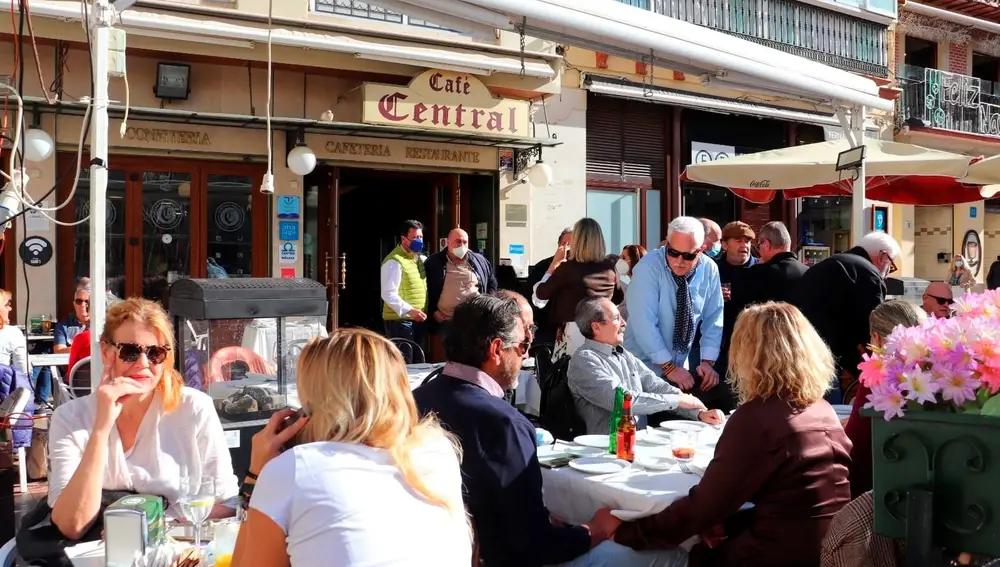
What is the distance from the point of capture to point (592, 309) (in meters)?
4.83

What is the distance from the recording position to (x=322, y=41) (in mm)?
10094

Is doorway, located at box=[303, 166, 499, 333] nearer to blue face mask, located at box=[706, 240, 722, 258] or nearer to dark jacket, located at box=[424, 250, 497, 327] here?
dark jacket, located at box=[424, 250, 497, 327]

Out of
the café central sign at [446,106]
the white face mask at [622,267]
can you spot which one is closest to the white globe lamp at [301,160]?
the café central sign at [446,106]

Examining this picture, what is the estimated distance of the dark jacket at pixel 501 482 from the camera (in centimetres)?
302

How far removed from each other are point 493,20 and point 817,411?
2.97 metres

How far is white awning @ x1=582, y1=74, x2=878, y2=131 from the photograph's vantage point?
12.8 m

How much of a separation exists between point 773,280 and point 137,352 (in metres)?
4.61

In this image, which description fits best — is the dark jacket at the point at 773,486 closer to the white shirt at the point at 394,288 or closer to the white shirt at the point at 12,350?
the white shirt at the point at 12,350

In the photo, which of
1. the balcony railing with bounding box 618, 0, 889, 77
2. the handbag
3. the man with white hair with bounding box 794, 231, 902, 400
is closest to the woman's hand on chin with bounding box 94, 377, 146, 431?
the handbag

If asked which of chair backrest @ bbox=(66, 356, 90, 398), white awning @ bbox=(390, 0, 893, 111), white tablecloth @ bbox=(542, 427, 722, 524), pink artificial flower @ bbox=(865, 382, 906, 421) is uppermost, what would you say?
white awning @ bbox=(390, 0, 893, 111)

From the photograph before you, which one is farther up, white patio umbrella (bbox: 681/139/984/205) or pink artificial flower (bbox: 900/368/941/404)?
white patio umbrella (bbox: 681/139/984/205)

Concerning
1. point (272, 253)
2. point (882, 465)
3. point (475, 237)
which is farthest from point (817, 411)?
point (475, 237)

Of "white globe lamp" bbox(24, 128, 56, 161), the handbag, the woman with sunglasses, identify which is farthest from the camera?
"white globe lamp" bbox(24, 128, 56, 161)

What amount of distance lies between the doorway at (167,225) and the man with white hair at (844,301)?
22.3ft
